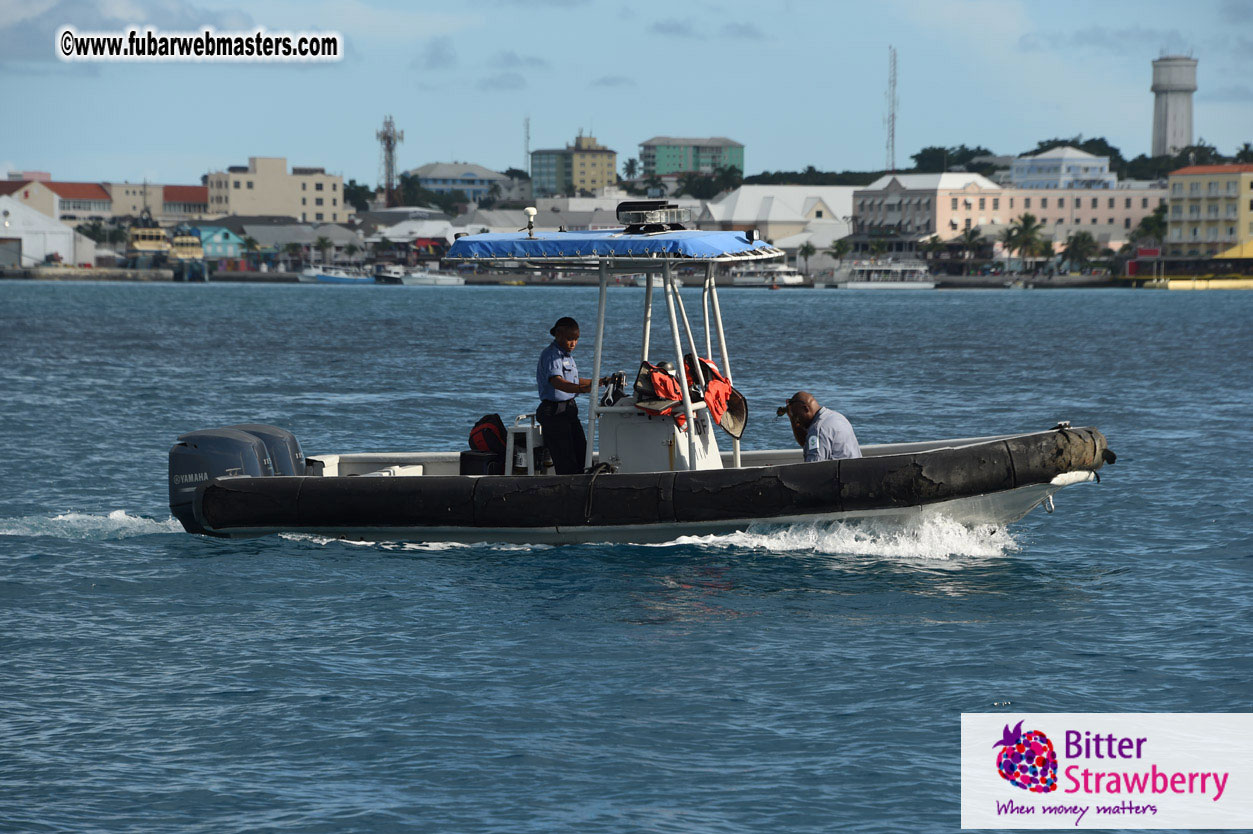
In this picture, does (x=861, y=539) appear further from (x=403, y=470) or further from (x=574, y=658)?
(x=403, y=470)

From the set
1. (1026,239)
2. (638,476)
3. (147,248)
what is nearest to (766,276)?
(1026,239)

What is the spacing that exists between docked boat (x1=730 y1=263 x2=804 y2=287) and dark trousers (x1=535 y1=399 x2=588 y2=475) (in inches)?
6153

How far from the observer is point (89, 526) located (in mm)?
15086

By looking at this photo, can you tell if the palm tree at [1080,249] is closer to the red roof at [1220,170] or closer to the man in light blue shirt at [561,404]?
the red roof at [1220,170]

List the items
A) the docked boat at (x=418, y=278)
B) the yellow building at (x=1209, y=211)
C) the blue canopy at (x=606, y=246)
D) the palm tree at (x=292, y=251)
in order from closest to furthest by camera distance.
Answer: the blue canopy at (x=606, y=246) < the yellow building at (x=1209, y=211) < the docked boat at (x=418, y=278) < the palm tree at (x=292, y=251)

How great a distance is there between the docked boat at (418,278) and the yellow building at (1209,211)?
82.5 metres

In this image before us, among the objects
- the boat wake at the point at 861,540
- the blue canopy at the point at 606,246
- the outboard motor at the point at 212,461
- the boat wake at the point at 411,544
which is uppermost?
the blue canopy at the point at 606,246

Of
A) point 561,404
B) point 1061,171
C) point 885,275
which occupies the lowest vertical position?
point 561,404

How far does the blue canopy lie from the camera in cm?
→ 1229

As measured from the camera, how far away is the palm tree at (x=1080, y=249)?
160750mm

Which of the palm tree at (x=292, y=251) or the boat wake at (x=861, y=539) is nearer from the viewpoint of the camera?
the boat wake at (x=861, y=539)

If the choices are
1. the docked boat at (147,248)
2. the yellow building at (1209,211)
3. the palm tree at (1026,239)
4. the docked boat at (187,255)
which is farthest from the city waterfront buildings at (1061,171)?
the docked boat at (147,248)

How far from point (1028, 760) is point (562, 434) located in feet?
19.9

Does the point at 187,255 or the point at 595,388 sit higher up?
the point at 187,255
